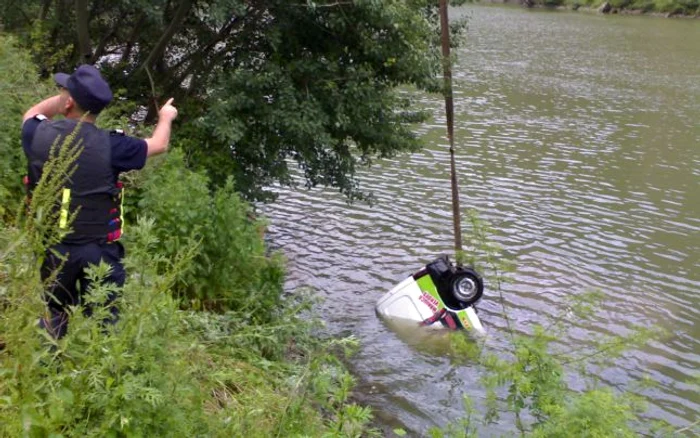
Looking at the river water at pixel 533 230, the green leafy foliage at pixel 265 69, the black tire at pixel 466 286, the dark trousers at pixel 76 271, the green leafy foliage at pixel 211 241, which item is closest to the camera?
the dark trousers at pixel 76 271

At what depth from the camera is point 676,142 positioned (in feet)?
63.2

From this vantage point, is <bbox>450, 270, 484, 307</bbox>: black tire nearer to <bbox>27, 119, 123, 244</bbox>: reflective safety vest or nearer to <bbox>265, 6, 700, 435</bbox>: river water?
<bbox>265, 6, 700, 435</bbox>: river water

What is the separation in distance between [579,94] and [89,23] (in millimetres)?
19235

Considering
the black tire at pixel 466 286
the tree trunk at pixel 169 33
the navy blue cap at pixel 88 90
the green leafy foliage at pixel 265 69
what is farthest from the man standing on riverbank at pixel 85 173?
the tree trunk at pixel 169 33

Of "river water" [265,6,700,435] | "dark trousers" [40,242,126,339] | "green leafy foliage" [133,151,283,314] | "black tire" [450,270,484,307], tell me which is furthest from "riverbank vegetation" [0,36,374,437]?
"black tire" [450,270,484,307]

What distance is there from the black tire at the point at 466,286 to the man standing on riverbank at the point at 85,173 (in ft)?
16.5

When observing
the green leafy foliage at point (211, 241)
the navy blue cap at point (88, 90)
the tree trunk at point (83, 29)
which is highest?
the navy blue cap at point (88, 90)

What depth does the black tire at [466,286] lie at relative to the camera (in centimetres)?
870

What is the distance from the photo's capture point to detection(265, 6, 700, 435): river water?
327 inches

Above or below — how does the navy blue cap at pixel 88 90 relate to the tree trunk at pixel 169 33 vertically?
above

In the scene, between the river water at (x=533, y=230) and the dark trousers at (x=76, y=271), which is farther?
the river water at (x=533, y=230)

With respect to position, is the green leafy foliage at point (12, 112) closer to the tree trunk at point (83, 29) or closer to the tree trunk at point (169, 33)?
the tree trunk at point (83, 29)

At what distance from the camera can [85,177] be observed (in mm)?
4254

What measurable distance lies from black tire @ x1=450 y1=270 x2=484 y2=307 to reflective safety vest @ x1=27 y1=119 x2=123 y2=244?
17.0ft
